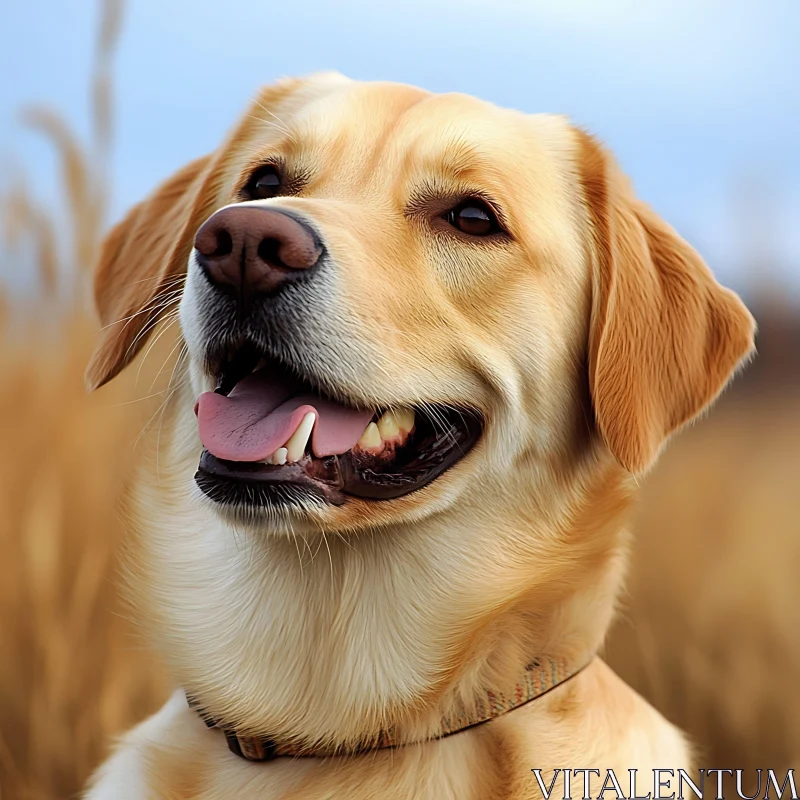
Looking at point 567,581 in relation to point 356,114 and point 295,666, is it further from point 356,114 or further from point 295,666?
point 356,114

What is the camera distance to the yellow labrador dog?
215 cm

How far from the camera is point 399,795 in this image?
2.18 metres

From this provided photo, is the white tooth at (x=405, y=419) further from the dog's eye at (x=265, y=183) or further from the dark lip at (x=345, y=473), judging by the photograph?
the dog's eye at (x=265, y=183)

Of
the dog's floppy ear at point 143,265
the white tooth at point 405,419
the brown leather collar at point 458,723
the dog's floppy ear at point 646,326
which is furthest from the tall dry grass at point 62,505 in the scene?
the dog's floppy ear at point 646,326

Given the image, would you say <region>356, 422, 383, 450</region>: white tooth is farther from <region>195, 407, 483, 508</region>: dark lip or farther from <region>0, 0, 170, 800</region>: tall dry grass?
<region>0, 0, 170, 800</region>: tall dry grass

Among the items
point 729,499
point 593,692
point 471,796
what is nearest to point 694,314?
point 593,692

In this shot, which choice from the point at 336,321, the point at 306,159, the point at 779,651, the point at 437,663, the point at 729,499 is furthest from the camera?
the point at 729,499

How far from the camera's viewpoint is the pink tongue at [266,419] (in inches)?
82.3

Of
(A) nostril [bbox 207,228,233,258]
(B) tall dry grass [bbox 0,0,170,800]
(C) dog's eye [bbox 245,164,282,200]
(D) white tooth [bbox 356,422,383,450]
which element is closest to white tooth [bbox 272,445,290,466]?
(D) white tooth [bbox 356,422,383,450]

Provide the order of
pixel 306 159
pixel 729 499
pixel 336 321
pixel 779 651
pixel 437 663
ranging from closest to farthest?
pixel 336 321 < pixel 437 663 < pixel 306 159 < pixel 779 651 < pixel 729 499

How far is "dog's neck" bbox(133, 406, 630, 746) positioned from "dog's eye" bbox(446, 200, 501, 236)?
628mm

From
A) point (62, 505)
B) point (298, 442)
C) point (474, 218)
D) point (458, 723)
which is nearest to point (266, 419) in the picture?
point (298, 442)

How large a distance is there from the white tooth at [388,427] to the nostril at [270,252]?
43cm

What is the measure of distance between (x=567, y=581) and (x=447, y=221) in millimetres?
899
